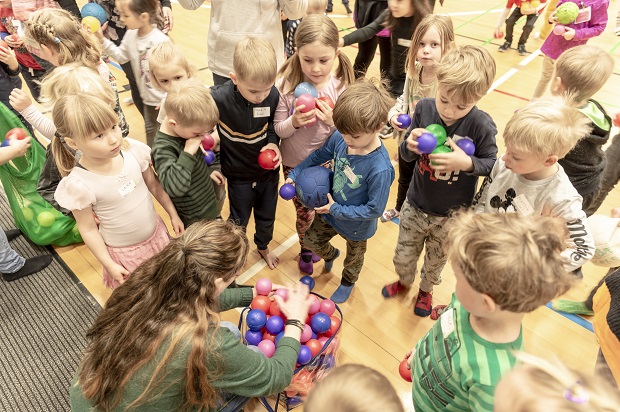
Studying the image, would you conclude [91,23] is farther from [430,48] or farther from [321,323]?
[321,323]

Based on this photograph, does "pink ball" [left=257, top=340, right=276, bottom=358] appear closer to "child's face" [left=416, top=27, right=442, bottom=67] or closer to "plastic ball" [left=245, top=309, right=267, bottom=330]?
"plastic ball" [left=245, top=309, right=267, bottom=330]

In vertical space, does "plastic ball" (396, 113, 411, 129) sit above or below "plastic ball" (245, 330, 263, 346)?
above

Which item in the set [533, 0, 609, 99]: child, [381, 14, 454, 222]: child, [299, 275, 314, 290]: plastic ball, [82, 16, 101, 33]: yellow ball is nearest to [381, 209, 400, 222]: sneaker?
[381, 14, 454, 222]: child

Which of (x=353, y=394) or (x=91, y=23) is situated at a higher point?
(x=353, y=394)

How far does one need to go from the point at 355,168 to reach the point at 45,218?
2386mm

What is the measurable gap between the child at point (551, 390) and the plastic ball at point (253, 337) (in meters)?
1.34

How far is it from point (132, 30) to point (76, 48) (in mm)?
638

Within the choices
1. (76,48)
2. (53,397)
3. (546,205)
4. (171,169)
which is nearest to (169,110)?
(171,169)

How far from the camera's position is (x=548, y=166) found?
1.91 m

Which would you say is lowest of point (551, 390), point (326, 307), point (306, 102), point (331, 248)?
point (331, 248)

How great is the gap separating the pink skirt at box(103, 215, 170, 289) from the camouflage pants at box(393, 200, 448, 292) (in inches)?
58.6

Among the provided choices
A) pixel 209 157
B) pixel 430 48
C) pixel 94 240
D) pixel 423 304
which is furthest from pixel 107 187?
pixel 430 48

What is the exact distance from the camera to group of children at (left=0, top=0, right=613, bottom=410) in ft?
4.44

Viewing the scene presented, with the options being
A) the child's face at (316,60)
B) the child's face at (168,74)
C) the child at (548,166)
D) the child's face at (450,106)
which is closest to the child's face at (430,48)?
the child's face at (316,60)
